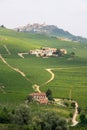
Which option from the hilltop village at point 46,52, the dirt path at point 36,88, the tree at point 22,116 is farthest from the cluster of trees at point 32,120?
the hilltop village at point 46,52

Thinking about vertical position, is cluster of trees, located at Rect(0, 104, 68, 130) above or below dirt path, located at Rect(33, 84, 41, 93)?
above

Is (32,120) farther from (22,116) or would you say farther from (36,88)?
(36,88)

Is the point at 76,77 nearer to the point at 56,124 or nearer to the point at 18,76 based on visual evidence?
the point at 18,76

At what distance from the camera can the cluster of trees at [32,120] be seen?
197ft

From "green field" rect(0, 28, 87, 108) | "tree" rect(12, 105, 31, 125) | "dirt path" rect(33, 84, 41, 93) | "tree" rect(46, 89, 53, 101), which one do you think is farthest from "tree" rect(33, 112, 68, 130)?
"dirt path" rect(33, 84, 41, 93)

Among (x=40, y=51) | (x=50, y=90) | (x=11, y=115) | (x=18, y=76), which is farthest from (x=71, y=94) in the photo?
(x=40, y=51)

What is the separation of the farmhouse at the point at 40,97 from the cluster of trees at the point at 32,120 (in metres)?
20.9

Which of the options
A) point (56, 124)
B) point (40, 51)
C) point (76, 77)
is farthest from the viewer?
point (40, 51)

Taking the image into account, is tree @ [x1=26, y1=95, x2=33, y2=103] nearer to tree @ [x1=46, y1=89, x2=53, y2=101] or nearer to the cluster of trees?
tree @ [x1=46, y1=89, x2=53, y2=101]

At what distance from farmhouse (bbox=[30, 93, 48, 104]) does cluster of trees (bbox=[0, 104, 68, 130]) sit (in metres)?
20.9

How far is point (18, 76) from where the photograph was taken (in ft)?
363

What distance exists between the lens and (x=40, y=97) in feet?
290

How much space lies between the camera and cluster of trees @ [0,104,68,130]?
197 ft

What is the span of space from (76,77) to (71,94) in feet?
73.1
